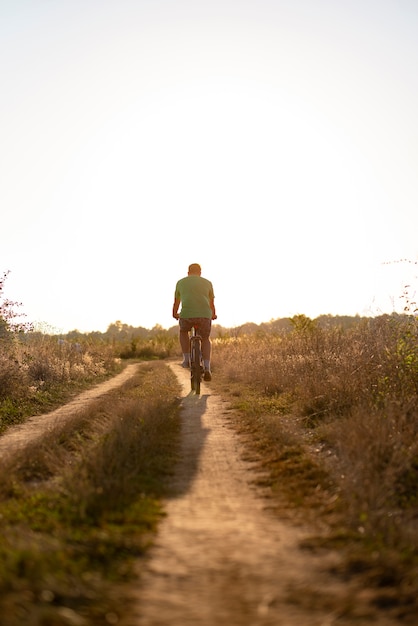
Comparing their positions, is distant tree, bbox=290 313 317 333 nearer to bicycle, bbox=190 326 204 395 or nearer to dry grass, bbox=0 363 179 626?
bicycle, bbox=190 326 204 395

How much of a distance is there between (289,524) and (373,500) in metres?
0.68

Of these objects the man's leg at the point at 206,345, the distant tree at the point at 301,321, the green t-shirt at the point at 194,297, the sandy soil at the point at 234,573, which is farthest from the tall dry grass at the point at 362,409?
the distant tree at the point at 301,321

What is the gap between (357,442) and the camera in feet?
19.4

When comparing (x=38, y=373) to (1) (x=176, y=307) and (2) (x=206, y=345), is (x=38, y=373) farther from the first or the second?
(2) (x=206, y=345)

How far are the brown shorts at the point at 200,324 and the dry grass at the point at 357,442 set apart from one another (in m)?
1.58

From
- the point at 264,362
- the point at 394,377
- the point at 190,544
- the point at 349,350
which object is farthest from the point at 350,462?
the point at 264,362

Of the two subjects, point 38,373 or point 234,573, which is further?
point 38,373

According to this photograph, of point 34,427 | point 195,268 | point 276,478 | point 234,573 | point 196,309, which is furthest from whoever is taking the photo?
point 195,268

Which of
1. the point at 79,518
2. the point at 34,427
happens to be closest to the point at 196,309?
the point at 34,427

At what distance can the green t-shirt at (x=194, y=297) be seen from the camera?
12469mm

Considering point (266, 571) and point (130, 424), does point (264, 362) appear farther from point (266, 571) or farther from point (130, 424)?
point (266, 571)

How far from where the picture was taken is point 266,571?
3.50 metres

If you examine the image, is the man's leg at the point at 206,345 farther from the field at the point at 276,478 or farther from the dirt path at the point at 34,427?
the dirt path at the point at 34,427

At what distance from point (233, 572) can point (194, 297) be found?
9.20 meters
